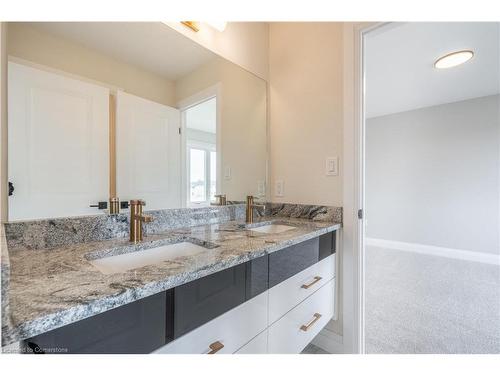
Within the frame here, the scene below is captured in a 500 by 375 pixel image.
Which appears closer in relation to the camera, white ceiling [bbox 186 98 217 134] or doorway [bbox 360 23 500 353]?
white ceiling [bbox 186 98 217 134]

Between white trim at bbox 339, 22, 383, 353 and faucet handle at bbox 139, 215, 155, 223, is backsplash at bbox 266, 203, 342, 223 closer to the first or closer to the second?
white trim at bbox 339, 22, 383, 353

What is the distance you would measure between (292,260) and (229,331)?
16.3 inches

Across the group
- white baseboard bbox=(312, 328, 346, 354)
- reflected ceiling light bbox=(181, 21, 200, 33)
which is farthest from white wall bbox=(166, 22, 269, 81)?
white baseboard bbox=(312, 328, 346, 354)

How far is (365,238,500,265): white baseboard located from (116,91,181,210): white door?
3908 mm

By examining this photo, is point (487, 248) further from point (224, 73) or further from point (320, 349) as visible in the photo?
point (224, 73)

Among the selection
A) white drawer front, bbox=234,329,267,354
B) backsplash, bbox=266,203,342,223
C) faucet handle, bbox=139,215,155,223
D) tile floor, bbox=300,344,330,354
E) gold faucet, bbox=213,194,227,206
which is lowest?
tile floor, bbox=300,344,330,354

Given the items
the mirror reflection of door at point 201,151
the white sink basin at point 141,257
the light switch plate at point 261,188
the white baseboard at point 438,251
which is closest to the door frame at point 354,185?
the light switch plate at point 261,188

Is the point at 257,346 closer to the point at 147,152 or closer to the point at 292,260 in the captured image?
the point at 292,260

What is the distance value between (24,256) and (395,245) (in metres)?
4.47

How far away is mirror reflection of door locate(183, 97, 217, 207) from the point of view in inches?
Result: 53.1

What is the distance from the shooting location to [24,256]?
Result: 2.41ft

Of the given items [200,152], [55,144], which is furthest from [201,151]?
[55,144]
